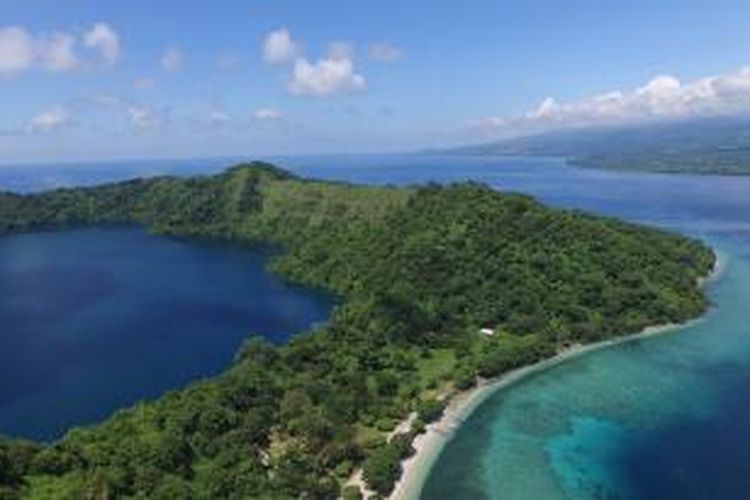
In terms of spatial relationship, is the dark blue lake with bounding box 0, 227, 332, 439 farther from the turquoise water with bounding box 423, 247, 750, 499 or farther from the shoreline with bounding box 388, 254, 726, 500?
the turquoise water with bounding box 423, 247, 750, 499

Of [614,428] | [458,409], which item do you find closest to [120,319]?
[458,409]

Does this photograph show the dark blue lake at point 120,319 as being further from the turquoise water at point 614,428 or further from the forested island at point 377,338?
the turquoise water at point 614,428

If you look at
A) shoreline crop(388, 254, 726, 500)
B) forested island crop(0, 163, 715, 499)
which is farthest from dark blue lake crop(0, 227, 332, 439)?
shoreline crop(388, 254, 726, 500)

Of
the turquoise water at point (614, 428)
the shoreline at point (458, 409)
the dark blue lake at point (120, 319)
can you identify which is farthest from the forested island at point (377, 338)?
the dark blue lake at point (120, 319)

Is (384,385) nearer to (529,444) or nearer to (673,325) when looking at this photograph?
(529,444)

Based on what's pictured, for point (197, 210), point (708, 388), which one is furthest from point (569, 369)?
point (197, 210)
